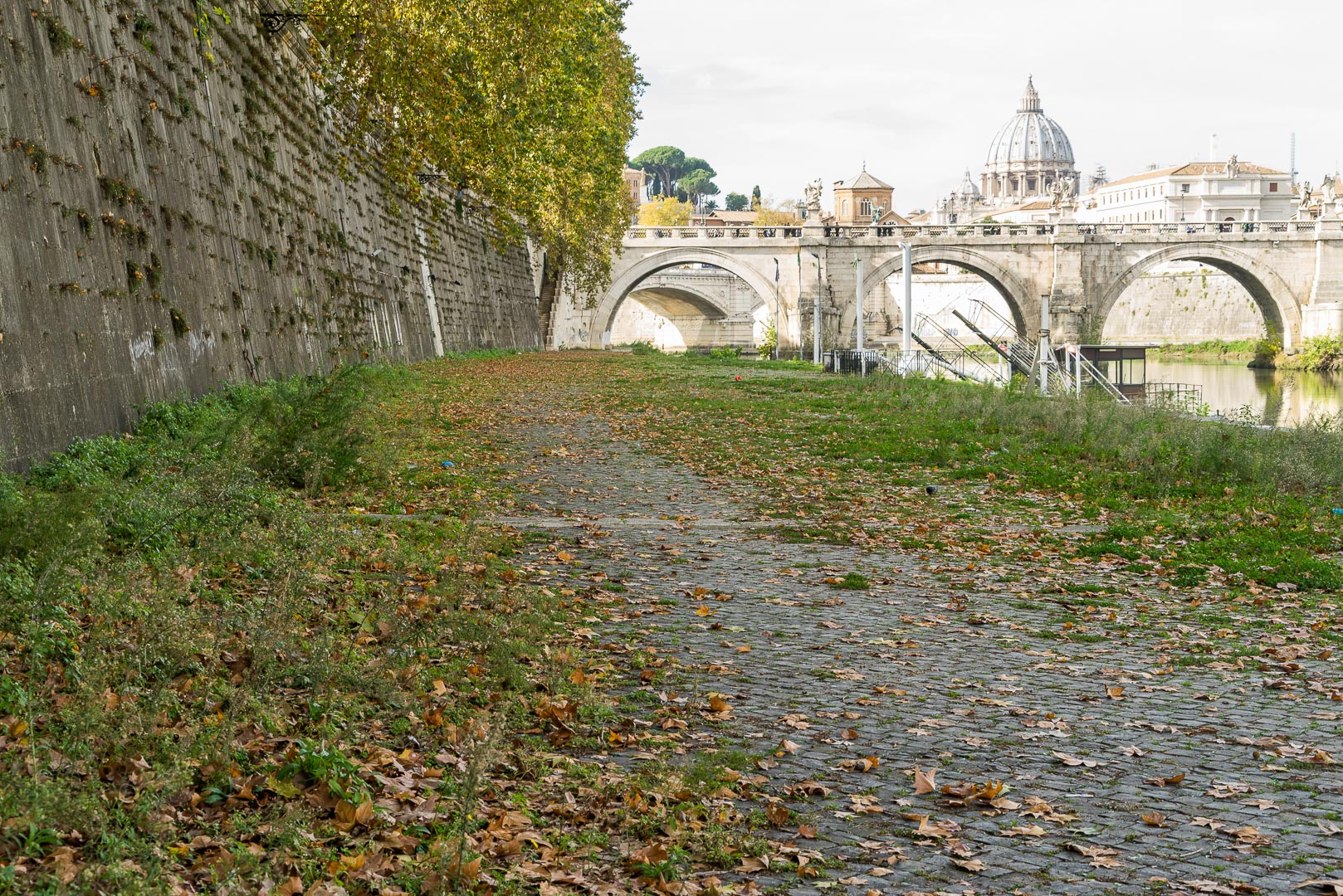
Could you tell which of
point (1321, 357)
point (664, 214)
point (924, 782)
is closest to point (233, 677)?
point (924, 782)

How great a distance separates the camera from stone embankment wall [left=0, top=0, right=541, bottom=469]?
827 cm

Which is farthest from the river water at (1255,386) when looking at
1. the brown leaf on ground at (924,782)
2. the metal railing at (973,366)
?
the brown leaf on ground at (924,782)

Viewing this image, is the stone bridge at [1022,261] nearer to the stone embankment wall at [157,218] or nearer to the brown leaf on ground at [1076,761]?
the stone embankment wall at [157,218]

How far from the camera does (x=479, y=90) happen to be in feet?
71.2

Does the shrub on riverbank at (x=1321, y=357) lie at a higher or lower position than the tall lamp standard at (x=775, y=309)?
lower

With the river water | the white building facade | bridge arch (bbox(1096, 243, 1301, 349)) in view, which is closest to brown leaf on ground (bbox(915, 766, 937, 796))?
the river water

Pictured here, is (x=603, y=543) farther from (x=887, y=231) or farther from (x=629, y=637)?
(x=887, y=231)

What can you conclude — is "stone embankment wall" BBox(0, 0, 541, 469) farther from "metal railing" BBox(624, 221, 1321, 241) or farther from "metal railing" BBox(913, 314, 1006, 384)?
"metal railing" BBox(624, 221, 1321, 241)

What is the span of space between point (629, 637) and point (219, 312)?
7.48m

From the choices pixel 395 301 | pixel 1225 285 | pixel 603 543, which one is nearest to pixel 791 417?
pixel 395 301

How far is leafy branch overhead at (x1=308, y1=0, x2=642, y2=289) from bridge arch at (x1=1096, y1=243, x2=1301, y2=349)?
39.1 metres

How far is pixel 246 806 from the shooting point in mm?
3959

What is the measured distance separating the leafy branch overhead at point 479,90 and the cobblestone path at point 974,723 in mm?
11676

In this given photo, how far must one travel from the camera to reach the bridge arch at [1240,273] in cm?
6675
